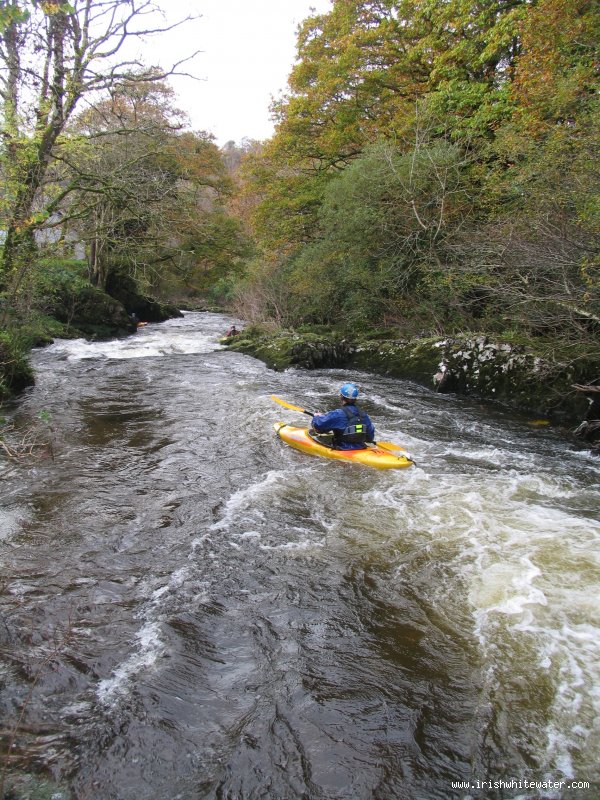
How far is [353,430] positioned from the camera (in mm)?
6363

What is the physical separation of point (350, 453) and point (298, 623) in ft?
10.1

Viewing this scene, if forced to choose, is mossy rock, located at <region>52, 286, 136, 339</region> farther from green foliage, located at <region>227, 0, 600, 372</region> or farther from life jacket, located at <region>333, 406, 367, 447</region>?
life jacket, located at <region>333, 406, 367, 447</region>

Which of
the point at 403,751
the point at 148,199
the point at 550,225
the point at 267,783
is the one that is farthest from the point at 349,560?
the point at 148,199

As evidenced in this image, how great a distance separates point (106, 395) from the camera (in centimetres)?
941

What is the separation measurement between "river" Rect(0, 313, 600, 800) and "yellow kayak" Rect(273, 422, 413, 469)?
134 mm

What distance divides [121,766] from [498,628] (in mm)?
2482

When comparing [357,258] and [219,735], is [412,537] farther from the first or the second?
[357,258]

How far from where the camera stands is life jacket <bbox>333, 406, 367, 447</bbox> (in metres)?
6.36

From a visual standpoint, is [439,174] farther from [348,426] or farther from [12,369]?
[12,369]

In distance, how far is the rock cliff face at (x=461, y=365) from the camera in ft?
27.1

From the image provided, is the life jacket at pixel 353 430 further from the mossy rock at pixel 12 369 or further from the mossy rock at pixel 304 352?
the mossy rock at pixel 304 352

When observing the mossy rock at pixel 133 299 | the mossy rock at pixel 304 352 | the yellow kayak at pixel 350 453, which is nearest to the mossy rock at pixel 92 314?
the mossy rock at pixel 133 299

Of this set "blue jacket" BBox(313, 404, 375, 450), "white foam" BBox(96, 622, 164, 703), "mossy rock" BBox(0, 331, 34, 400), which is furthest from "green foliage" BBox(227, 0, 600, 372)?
"mossy rock" BBox(0, 331, 34, 400)

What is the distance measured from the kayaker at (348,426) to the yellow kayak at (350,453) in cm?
12
